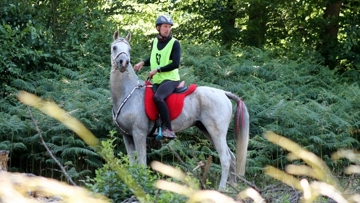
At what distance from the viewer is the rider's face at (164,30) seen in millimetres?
8039

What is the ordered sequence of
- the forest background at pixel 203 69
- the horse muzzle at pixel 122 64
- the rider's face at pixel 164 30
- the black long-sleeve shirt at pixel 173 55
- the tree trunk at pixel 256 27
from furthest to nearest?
the tree trunk at pixel 256 27 < the forest background at pixel 203 69 < the black long-sleeve shirt at pixel 173 55 < the rider's face at pixel 164 30 < the horse muzzle at pixel 122 64

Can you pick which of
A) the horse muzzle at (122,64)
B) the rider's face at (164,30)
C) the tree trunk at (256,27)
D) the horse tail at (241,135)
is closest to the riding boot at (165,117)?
the horse muzzle at (122,64)

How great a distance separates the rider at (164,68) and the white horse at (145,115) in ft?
0.82

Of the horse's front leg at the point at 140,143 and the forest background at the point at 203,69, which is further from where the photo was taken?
the forest background at the point at 203,69

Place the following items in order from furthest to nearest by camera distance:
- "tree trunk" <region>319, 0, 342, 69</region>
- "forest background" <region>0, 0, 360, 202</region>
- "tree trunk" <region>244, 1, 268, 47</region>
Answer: "tree trunk" <region>244, 1, 268, 47</region> → "tree trunk" <region>319, 0, 342, 69</region> → "forest background" <region>0, 0, 360, 202</region>

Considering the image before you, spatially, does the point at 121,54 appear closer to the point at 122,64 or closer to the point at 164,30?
the point at 122,64

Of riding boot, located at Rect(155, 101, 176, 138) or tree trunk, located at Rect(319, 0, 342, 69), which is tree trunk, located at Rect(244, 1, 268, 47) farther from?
riding boot, located at Rect(155, 101, 176, 138)

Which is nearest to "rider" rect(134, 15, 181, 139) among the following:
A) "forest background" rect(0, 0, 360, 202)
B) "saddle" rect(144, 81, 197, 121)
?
"saddle" rect(144, 81, 197, 121)

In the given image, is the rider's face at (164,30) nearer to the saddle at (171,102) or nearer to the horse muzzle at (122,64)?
the horse muzzle at (122,64)

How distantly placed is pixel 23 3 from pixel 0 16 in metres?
0.69

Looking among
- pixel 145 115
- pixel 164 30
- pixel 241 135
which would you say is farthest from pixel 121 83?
pixel 241 135

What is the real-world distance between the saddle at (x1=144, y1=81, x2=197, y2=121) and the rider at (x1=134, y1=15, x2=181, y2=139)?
10cm

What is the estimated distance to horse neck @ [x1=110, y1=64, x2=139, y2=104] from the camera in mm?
8367

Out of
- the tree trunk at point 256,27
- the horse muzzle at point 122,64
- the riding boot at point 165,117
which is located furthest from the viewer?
the tree trunk at point 256,27
